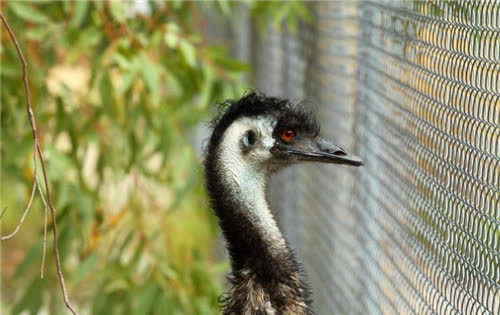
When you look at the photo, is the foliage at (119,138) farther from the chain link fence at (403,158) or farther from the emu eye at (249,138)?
the emu eye at (249,138)

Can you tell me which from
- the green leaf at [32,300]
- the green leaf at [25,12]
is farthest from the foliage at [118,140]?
the green leaf at [25,12]

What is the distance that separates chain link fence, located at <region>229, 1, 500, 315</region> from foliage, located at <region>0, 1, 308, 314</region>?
50 cm

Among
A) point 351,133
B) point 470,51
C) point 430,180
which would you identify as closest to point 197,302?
point 351,133

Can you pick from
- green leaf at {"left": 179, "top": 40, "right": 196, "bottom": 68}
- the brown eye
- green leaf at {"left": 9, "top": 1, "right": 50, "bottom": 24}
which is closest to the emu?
the brown eye

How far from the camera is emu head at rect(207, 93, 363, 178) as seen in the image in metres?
3.06

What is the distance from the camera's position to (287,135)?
3.20m

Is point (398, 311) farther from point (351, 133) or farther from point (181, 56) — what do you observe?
point (181, 56)

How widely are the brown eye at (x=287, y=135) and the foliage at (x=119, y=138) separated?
1.16m

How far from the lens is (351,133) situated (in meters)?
4.35

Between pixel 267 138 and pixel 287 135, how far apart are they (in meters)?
0.08

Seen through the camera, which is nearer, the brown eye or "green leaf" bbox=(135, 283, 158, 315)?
the brown eye

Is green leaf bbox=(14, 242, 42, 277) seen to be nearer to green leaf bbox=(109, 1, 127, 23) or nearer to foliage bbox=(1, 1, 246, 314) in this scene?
foliage bbox=(1, 1, 246, 314)

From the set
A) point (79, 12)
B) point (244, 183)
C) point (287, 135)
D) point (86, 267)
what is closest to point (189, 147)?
point (86, 267)

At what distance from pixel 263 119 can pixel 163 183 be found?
5.92 feet
